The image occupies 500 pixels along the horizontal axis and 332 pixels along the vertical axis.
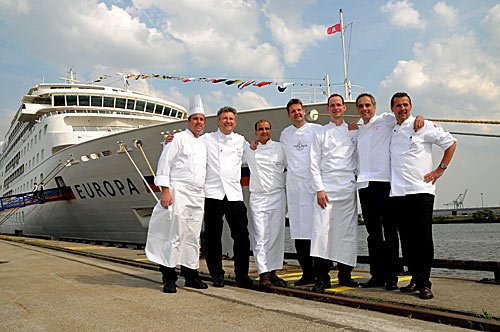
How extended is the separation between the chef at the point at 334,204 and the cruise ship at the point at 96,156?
4277mm

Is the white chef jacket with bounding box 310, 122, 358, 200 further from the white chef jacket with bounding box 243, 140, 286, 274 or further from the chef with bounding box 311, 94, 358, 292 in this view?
the white chef jacket with bounding box 243, 140, 286, 274

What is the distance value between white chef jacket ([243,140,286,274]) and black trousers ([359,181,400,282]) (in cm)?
89

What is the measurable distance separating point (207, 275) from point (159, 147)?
22.2ft

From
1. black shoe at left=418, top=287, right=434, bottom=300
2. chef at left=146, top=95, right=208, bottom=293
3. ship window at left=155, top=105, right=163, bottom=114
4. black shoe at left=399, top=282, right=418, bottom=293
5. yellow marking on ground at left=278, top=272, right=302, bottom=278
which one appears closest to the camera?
black shoe at left=418, top=287, right=434, bottom=300

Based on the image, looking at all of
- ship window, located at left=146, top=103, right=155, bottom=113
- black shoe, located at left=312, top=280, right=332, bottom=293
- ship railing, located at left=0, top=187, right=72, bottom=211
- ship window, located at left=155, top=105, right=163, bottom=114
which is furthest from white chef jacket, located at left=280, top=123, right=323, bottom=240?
ship window, located at left=155, top=105, right=163, bottom=114

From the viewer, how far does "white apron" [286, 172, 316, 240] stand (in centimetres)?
449

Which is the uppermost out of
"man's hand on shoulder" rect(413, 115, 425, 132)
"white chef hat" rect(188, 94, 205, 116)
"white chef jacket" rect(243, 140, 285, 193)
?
"white chef hat" rect(188, 94, 205, 116)

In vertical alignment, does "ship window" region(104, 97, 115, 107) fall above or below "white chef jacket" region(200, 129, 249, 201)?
above

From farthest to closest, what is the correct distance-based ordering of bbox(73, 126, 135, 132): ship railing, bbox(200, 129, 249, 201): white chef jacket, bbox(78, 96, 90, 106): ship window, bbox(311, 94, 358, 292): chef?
bbox(78, 96, 90, 106): ship window
bbox(73, 126, 135, 132): ship railing
bbox(200, 129, 249, 201): white chef jacket
bbox(311, 94, 358, 292): chef

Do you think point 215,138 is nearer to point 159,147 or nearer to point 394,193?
point 394,193

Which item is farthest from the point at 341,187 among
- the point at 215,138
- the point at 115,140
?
the point at 115,140

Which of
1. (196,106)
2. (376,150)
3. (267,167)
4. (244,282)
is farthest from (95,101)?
(376,150)

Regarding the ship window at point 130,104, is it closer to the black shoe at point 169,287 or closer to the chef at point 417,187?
the black shoe at point 169,287

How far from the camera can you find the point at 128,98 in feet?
58.7
